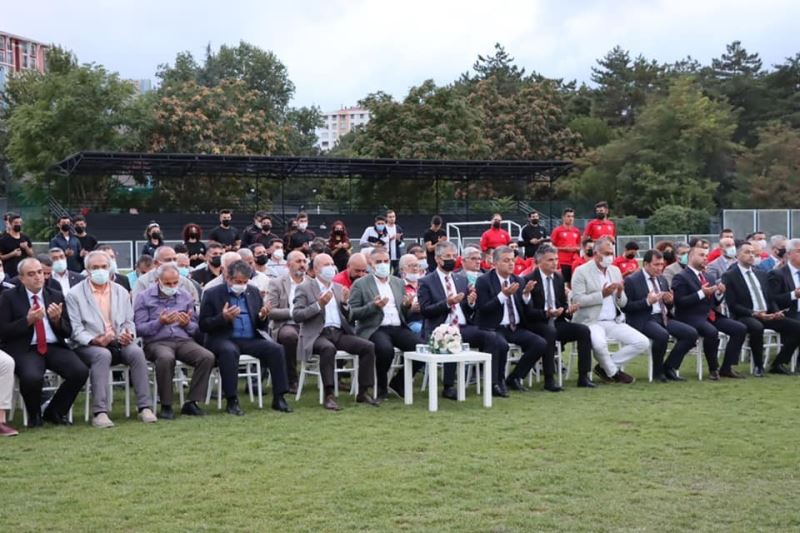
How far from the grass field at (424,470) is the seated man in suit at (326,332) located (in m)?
0.42

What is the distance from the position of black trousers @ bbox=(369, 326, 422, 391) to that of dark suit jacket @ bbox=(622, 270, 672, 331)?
8.91ft

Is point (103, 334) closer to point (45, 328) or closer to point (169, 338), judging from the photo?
point (45, 328)

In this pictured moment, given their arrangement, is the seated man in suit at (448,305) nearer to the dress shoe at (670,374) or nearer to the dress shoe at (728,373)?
the dress shoe at (670,374)

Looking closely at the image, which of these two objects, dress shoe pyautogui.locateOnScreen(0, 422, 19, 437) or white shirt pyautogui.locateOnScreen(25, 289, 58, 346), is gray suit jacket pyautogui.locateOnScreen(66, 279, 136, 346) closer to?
white shirt pyautogui.locateOnScreen(25, 289, 58, 346)

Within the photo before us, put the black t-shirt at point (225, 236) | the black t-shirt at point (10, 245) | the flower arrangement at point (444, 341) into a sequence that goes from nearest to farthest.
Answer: the flower arrangement at point (444, 341) < the black t-shirt at point (10, 245) < the black t-shirt at point (225, 236)

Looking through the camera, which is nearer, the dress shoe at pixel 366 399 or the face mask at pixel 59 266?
the dress shoe at pixel 366 399

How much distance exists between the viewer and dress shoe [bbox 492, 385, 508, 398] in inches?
412

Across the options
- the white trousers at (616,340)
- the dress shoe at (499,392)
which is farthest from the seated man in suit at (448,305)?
the white trousers at (616,340)

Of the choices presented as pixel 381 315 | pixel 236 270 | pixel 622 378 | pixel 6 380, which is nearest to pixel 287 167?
pixel 622 378

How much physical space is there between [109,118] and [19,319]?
39041 mm

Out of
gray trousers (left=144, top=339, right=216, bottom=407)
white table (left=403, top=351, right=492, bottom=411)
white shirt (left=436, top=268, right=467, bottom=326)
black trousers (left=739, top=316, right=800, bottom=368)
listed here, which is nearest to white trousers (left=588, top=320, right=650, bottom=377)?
white shirt (left=436, top=268, right=467, bottom=326)

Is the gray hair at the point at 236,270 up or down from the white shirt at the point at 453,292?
up

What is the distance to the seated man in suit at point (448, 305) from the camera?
10.5 metres

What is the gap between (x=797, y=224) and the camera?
33594mm
